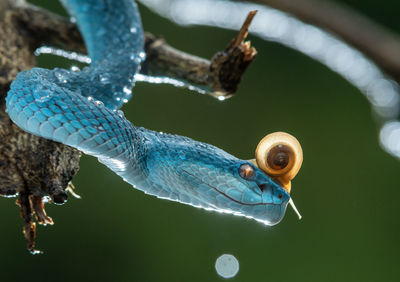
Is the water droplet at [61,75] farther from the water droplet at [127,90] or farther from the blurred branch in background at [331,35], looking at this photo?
the blurred branch in background at [331,35]

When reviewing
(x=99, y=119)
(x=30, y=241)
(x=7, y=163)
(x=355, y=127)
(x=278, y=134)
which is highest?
(x=355, y=127)

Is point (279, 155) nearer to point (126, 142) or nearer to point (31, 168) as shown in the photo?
point (126, 142)

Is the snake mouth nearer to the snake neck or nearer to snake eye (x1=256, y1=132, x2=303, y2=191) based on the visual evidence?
snake eye (x1=256, y1=132, x2=303, y2=191)

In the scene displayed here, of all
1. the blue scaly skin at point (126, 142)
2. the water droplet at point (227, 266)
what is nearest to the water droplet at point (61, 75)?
the blue scaly skin at point (126, 142)

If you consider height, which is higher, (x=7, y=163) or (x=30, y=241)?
(x=7, y=163)

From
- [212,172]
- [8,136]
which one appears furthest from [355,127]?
[8,136]

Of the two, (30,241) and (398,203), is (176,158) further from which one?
(398,203)
